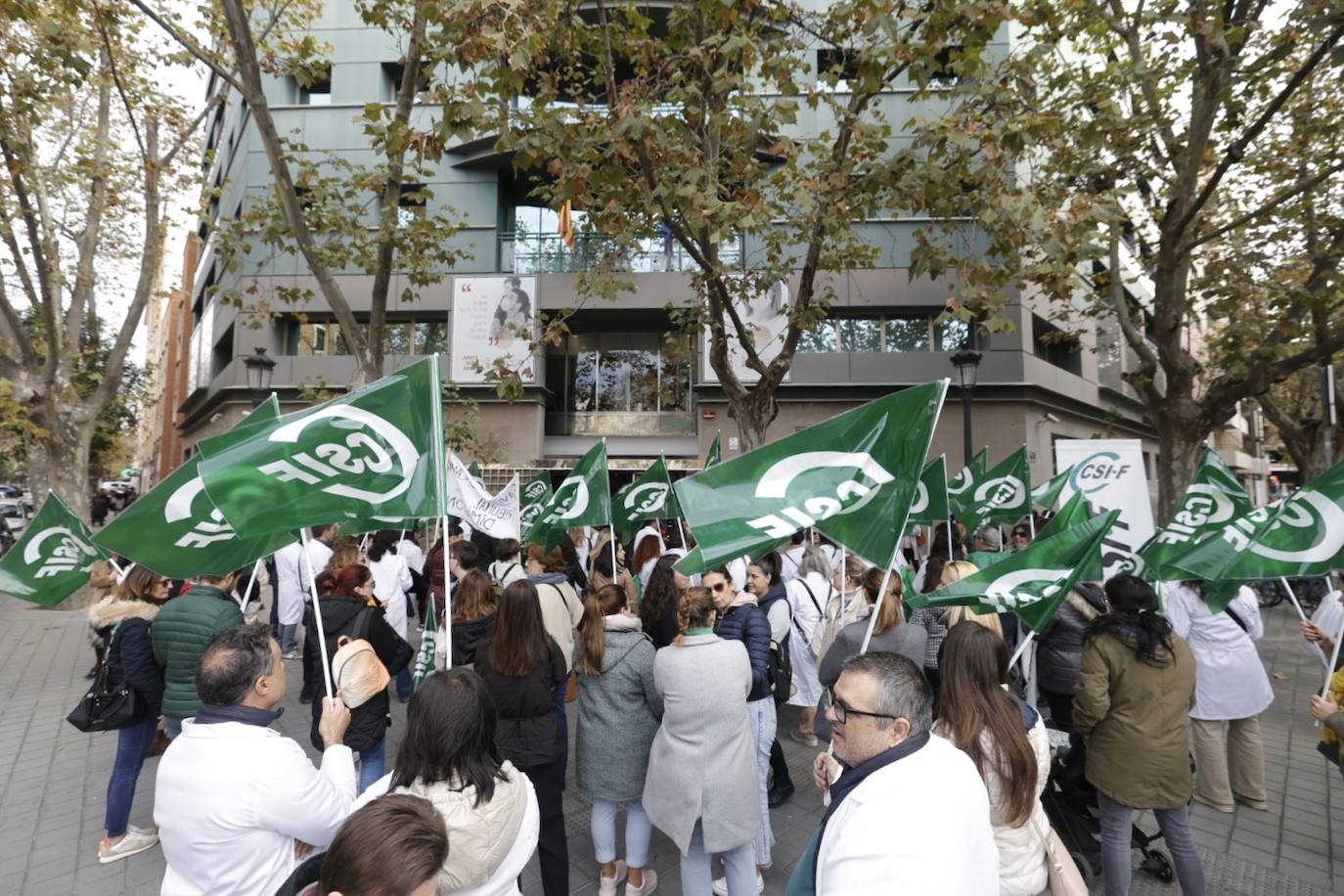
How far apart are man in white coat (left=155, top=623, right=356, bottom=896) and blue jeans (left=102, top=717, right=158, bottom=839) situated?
9.11 feet

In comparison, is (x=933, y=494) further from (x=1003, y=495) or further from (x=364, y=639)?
(x=364, y=639)

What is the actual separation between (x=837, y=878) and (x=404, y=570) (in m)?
7.05

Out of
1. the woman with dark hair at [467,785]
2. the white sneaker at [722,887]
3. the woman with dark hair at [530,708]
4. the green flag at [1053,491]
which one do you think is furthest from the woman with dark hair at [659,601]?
the green flag at [1053,491]

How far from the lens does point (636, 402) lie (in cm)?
2028

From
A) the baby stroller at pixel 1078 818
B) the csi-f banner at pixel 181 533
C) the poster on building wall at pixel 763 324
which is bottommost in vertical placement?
the baby stroller at pixel 1078 818

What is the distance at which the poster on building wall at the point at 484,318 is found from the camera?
18.2m

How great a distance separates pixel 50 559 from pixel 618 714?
4681 millimetres

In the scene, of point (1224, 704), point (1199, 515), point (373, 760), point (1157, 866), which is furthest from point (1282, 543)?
point (373, 760)

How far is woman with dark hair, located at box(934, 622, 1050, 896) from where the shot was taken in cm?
258

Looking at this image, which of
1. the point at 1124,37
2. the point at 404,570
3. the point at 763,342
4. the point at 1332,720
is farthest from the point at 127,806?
the point at 763,342

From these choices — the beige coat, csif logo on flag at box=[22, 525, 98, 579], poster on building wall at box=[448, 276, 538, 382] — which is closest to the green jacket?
csif logo on flag at box=[22, 525, 98, 579]

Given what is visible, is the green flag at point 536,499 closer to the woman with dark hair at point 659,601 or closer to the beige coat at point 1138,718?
the woman with dark hair at point 659,601

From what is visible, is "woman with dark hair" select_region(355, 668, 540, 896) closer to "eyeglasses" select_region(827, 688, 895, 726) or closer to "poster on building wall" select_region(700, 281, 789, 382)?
"eyeglasses" select_region(827, 688, 895, 726)

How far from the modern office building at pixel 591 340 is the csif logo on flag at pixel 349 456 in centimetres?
1356
